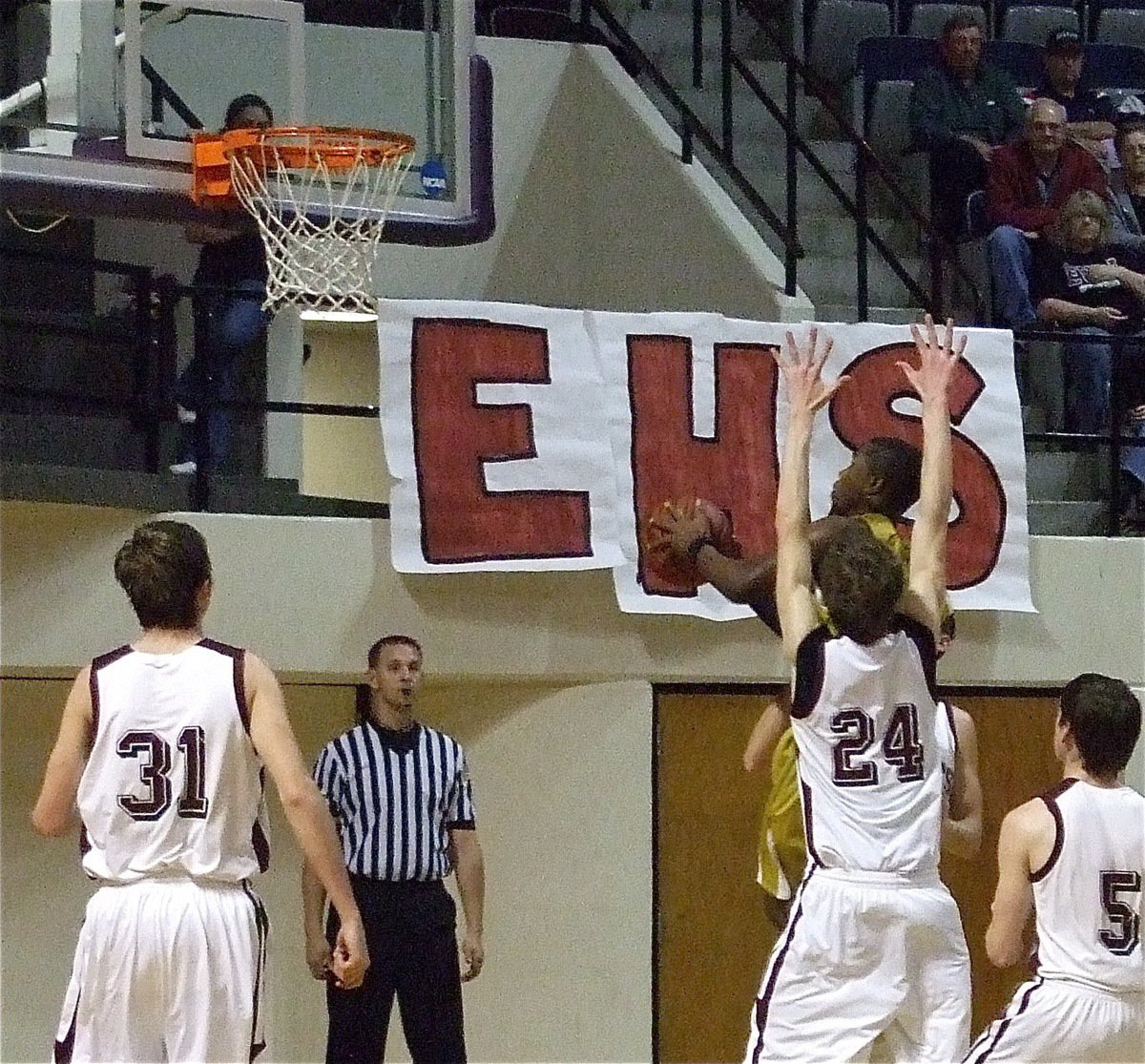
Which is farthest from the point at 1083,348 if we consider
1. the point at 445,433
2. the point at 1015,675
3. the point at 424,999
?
the point at 424,999

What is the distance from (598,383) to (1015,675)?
6.15 feet

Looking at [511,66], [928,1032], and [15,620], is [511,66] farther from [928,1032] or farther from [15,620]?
[928,1032]

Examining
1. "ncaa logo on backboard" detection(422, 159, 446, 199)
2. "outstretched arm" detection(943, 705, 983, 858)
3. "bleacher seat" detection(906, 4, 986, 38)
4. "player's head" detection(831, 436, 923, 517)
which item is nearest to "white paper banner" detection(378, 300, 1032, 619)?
"ncaa logo on backboard" detection(422, 159, 446, 199)

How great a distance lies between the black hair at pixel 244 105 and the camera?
668cm

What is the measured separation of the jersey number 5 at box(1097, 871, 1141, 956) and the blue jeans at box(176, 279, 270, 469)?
11.8 ft

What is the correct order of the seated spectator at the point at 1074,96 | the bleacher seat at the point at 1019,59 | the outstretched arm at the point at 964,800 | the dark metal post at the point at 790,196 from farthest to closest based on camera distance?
the bleacher seat at the point at 1019,59
the seated spectator at the point at 1074,96
the dark metal post at the point at 790,196
the outstretched arm at the point at 964,800

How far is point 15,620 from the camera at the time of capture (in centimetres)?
681

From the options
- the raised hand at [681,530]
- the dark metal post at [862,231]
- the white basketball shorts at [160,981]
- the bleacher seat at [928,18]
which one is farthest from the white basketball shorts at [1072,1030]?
the bleacher seat at [928,18]

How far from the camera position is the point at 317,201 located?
6.68 m

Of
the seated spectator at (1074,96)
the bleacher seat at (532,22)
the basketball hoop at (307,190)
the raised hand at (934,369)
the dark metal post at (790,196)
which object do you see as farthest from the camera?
the seated spectator at (1074,96)

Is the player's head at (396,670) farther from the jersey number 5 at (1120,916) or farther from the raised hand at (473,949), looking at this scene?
the jersey number 5 at (1120,916)

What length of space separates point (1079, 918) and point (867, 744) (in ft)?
1.93

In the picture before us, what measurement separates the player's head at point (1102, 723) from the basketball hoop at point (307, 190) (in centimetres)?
277

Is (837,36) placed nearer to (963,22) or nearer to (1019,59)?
(963,22)
